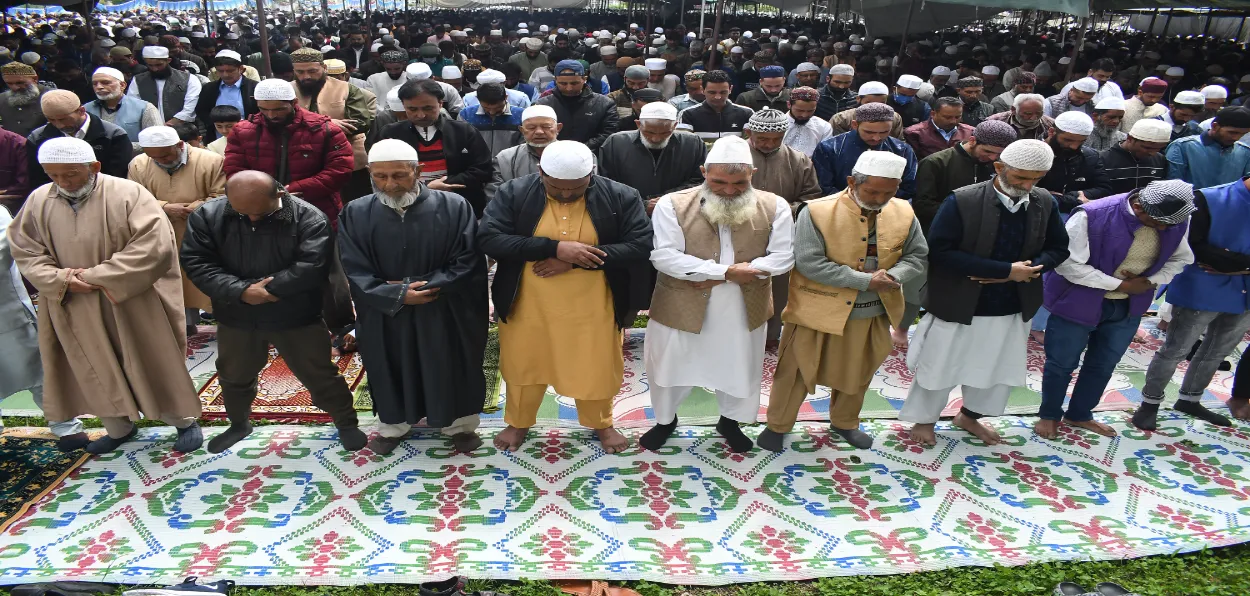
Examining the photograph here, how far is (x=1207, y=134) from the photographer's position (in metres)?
5.32

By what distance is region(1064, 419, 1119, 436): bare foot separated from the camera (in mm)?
4227

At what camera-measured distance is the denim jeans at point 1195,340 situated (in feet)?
13.7

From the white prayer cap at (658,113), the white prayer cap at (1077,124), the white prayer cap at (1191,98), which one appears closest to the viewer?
the white prayer cap at (658,113)

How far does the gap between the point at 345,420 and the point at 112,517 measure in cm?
101

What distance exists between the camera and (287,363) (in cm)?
373

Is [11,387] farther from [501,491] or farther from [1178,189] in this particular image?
[1178,189]

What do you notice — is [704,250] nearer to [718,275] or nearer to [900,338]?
[718,275]

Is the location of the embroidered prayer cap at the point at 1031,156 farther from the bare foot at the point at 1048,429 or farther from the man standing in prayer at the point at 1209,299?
the bare foot at the point at 1048,429

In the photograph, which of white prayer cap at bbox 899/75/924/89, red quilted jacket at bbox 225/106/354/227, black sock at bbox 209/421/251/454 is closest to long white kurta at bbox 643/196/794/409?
black sock at bbox 209/421/251/454

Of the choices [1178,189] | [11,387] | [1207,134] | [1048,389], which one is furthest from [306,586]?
[1207,134]

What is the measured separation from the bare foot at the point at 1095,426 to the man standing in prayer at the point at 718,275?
185 cm

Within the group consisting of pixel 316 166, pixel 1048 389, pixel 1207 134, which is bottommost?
pixel 1048 389

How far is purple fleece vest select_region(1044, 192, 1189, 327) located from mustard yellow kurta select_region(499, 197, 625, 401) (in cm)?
A: 222

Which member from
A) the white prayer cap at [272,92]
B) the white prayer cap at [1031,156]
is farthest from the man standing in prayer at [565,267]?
the white prayer cap at [272,92]
